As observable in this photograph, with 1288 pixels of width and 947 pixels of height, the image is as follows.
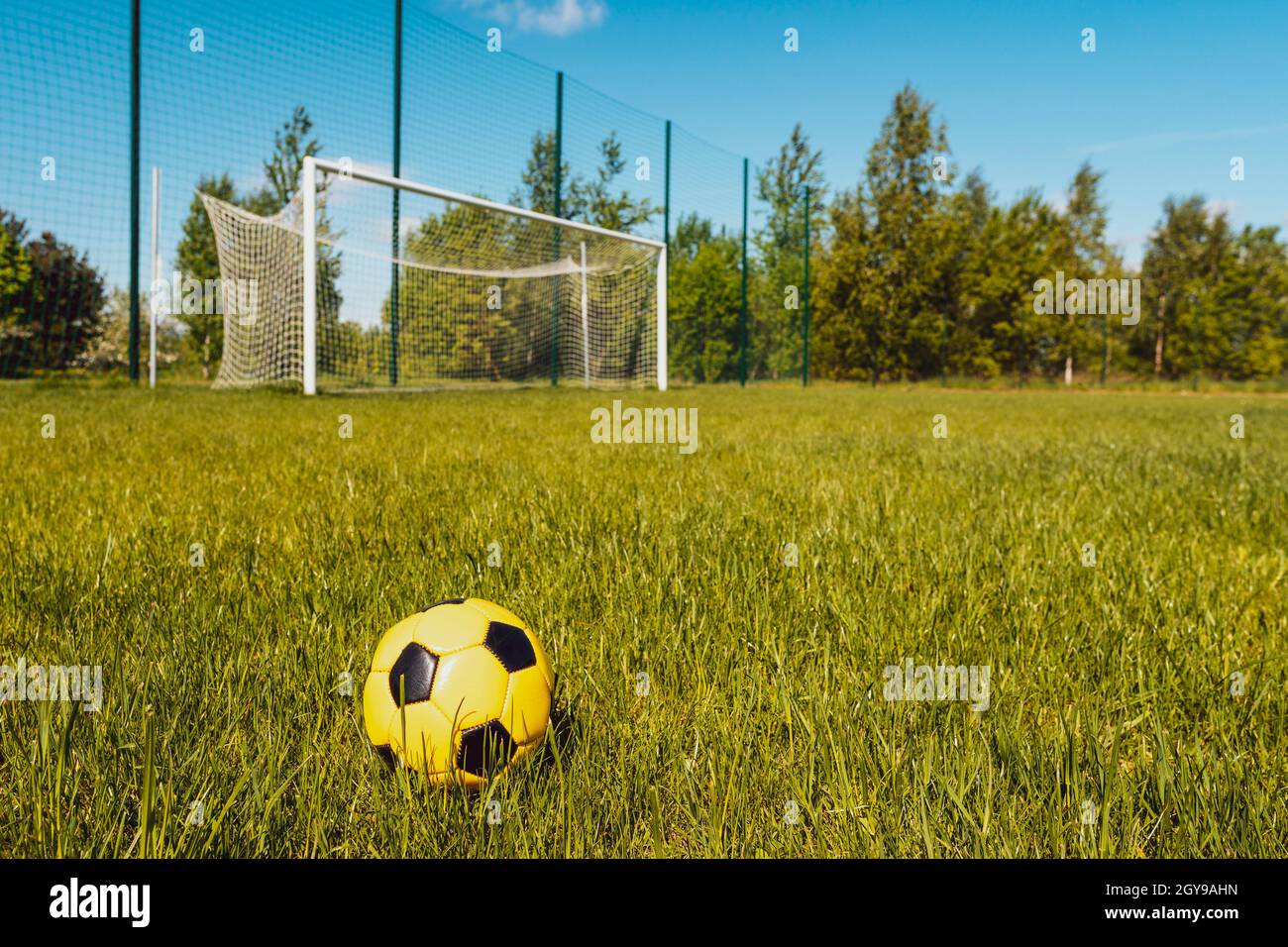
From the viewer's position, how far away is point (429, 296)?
1395 centimetres

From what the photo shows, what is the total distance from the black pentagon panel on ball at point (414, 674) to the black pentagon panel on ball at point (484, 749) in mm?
114

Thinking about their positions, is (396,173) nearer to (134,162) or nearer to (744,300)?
(134,162)

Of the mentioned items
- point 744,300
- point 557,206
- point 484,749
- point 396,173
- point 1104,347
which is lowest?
point 484,749

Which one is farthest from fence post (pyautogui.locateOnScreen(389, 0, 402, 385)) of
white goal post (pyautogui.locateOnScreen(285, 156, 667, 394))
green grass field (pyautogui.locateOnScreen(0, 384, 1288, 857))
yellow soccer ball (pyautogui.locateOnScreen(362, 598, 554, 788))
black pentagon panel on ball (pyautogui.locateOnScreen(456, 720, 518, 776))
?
black pentagon panel on ball (pyautogui.locateOnScreen(456, 720, 518, 776))

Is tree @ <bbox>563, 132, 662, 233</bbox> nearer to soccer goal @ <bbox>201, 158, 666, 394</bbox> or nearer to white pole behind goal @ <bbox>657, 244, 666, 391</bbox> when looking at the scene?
soccer goal @ <bbox>201, 158, 666, 394</bbox>

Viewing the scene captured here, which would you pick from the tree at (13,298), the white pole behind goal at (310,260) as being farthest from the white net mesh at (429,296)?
the tree at (13,298)

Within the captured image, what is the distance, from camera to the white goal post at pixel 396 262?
10156mm

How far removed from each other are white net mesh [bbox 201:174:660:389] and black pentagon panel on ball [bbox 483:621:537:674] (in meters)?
10.1

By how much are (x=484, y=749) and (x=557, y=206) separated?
1587cm

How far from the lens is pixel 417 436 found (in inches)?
235

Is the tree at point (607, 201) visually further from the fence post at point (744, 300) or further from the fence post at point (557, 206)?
the fence post at point (744, 300)

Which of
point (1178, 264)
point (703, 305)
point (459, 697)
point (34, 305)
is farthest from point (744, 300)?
point (1178, 264)

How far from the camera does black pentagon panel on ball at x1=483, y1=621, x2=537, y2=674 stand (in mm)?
1464
